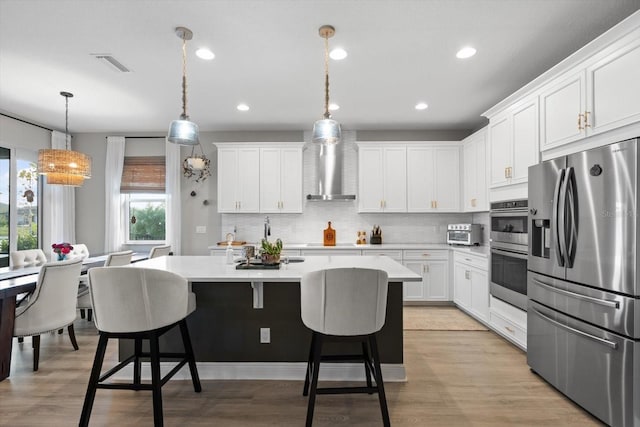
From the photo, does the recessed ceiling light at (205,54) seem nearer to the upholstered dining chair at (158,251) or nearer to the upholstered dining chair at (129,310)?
the upholstered dining chair at (129,310)

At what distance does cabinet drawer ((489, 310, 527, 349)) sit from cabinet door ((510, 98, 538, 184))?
1.42m

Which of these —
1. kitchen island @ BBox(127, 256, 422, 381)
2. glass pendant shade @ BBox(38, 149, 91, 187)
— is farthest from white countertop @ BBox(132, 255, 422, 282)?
glass pendant shade @ BBox(38, 149, 91, 187)

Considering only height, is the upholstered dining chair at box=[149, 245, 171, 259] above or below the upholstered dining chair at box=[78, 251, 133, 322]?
above

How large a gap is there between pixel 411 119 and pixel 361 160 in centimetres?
92

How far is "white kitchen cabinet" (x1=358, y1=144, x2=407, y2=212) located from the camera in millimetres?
5129

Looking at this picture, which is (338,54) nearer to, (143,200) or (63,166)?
(63,166)

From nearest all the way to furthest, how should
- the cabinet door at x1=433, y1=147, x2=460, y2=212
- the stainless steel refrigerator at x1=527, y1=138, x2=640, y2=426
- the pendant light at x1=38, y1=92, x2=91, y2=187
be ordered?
1. the stainless steel refrigerator at x1=527, y1=138, x2=640, y2=426
2. the pendant light at x1=38, y1=92, x2=91, y2=187
3. the cabinet door at x1=433, y1=147, x2=460, y2=212

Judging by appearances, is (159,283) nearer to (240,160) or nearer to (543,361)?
(543,361)

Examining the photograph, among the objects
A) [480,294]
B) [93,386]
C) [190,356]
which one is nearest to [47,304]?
[93,386]

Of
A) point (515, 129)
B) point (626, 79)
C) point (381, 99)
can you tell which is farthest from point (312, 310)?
point (381, 99)

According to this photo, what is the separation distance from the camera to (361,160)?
516 centimetres

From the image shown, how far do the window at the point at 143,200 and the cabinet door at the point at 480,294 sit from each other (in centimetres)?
478

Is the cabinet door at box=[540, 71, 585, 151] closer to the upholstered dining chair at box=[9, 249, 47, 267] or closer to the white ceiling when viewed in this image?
the white ceiling

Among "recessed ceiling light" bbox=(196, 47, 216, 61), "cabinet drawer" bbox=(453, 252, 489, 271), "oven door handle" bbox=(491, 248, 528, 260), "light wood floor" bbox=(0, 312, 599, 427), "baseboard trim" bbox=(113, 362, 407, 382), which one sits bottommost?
"light wood floor" bbox=(0, 312, 599, 427)
